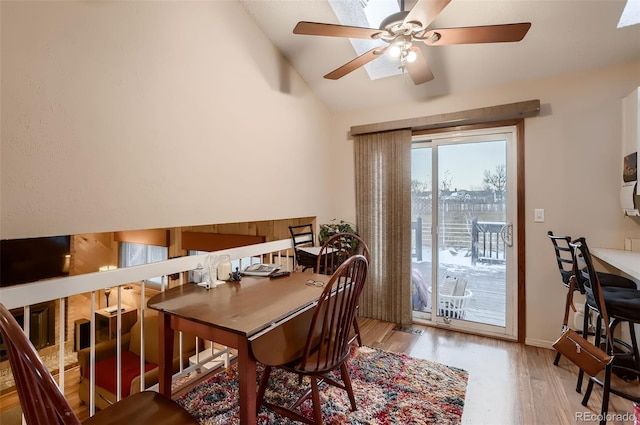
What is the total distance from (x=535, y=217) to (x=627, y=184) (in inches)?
25.7

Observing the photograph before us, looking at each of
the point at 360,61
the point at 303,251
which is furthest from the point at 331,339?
the point at 360,61

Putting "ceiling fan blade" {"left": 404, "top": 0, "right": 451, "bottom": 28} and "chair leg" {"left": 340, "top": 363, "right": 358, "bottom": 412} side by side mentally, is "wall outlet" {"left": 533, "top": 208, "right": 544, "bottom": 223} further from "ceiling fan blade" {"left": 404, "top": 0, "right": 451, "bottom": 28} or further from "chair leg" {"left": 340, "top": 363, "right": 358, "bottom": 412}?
"chair leg" {"left": 340, "top": 363, "right": 358, "bottom": 412}

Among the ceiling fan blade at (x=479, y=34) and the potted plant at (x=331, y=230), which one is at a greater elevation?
the ceiling fan blade at (x=479, y=34)

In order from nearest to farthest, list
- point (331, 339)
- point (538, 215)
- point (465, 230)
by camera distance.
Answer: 1. point (331, 339)
2. point (538, 215)
3. point (465, 230)

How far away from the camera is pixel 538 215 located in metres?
2.70

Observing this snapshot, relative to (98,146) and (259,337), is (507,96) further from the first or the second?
(98,146)

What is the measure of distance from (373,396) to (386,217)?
1.88 metres

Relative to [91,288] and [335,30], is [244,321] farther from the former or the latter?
[335,30]

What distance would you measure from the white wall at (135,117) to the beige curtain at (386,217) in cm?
110

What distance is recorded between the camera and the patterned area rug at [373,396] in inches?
68.5

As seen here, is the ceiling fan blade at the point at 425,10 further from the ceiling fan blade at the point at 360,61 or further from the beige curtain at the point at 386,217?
the beige curtain at the point at 386,217

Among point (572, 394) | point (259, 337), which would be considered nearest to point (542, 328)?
point (572, 394)

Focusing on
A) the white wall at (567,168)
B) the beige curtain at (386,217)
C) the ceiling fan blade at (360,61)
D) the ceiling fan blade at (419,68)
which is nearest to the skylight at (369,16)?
the ceiling fan blade at (419,68)

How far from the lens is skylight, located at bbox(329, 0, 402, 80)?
8.15 ft
